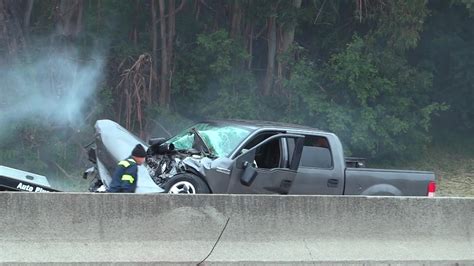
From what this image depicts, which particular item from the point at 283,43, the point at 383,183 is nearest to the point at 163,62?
the point at 283,43

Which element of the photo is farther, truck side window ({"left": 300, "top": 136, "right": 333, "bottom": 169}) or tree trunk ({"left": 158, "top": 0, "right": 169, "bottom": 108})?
tree trunk ({"left": 158, "top": 0, "right": 169, "bottom": 108})

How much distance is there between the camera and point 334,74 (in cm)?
1817

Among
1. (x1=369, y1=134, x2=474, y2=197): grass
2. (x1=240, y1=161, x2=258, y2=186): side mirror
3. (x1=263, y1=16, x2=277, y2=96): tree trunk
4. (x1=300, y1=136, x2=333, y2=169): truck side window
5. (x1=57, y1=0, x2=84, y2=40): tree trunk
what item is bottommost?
(x1=369, y1=134, x2=474, y2=197): grass

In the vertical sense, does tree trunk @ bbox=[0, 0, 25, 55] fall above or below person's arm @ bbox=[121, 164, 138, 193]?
above

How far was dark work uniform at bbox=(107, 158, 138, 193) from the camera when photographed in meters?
7.86

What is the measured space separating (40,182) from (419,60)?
51.7 ft

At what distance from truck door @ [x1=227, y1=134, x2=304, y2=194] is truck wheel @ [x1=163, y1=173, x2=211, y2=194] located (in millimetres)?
416

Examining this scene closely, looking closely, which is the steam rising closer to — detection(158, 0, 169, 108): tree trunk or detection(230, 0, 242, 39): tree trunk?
detection(158, 0, 169, 108): tree trunk

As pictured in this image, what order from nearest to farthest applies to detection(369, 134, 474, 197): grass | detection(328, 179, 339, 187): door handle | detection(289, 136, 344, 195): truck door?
detection(289, 136, 344, 195): truck door < detection(328, 179, 339, 187): door handle < detection(369, 134, 474, 197): grass

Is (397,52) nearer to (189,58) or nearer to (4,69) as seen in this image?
(189,58)

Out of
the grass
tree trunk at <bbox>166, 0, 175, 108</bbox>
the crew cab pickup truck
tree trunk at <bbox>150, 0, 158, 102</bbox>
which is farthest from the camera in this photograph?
tree trunk at <bbox>166, 0, 175, 108</bbox>

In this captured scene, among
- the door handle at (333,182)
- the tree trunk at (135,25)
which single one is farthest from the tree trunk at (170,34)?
the door handle at (333,182)

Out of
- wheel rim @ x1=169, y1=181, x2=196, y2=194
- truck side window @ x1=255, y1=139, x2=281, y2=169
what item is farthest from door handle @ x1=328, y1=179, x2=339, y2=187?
wheel rim @ x1=169, y1=181, x2=196, y2=194

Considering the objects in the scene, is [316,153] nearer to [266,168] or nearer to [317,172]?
[317,172]
